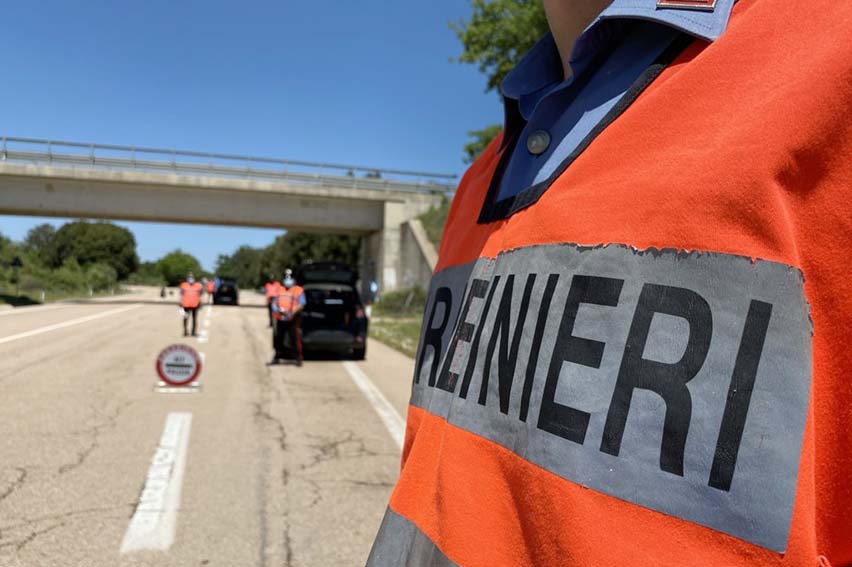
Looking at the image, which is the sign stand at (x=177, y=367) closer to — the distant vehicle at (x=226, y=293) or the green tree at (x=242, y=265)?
the distant vehicle at (x=226, y=293)

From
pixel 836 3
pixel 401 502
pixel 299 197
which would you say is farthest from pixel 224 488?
pixel 299 197

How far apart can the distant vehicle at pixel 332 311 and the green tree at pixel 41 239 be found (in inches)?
4006

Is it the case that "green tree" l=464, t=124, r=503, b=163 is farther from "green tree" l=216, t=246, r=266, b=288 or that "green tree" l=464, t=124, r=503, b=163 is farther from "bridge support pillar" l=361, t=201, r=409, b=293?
"green tree" l=216, t=246, r=266, b=288

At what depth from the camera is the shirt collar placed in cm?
72

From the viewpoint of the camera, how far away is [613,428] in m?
0.65

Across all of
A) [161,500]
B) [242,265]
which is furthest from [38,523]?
[242,265]

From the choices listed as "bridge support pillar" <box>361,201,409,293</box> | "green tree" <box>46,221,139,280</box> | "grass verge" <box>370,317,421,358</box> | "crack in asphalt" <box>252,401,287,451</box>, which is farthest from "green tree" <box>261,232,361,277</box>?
"crack in asphalt" <box>252,401,287,451</box>

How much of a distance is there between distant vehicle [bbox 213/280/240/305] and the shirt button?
43557 mm

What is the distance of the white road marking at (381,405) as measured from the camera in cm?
664

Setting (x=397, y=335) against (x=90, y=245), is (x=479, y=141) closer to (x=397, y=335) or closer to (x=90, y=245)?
(x=397, y=335)

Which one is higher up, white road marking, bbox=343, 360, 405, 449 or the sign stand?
the sign stand

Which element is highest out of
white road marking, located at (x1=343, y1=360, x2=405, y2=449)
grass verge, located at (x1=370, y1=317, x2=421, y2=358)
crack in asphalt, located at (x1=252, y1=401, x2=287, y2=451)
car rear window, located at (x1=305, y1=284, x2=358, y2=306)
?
car rear window, located at (x1=305, y1=284, x2=358, y2=306)

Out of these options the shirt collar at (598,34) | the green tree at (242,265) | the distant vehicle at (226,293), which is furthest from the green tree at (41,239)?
the shirt collar at (598,34)

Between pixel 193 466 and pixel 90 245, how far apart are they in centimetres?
10677
